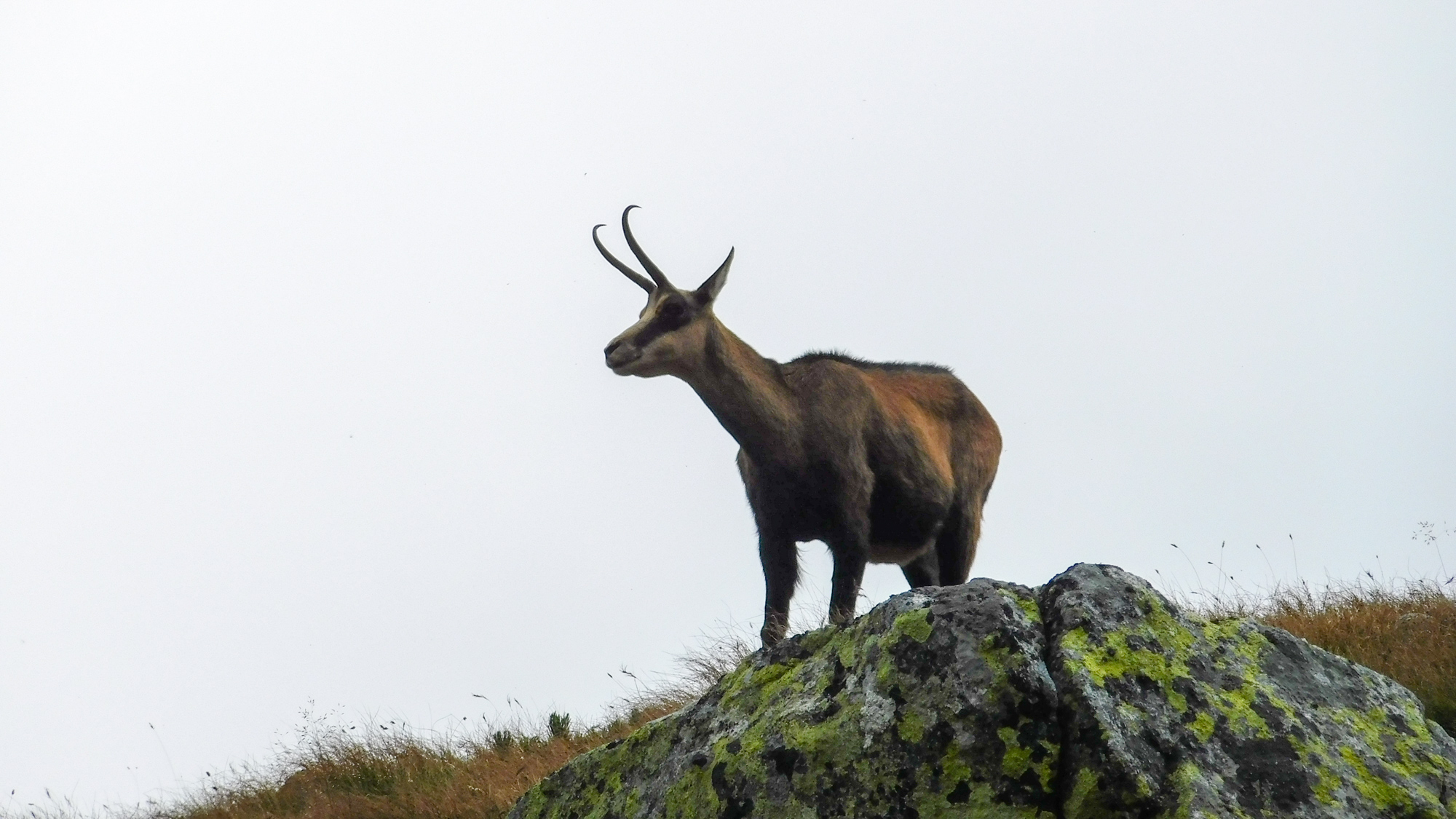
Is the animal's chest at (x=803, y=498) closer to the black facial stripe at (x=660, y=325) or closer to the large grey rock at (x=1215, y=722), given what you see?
the black facial stripe at (x=660, y=325)

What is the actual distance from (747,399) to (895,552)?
1498 millimetres

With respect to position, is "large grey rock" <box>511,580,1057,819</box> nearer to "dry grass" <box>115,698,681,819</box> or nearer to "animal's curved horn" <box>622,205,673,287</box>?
"dry grass" <box>115,698,681,819</box>

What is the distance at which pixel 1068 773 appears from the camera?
3.05 m

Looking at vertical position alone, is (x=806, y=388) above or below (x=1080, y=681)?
above

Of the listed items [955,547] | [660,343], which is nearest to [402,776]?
[660,343]

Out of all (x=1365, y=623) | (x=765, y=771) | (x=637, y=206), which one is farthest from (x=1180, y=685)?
(x=637, y=206)

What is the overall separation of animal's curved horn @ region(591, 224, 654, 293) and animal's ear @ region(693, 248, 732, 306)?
38 cm

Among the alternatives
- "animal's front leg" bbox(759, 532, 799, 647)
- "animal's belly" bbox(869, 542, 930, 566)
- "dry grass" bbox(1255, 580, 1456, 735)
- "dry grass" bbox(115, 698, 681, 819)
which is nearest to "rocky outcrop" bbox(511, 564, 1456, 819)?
"dry grass" bbox(1255, 580, 1456, 735)

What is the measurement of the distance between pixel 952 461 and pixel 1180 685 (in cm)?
572

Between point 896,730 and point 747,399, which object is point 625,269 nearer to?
point 747,399

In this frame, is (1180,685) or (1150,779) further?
(1180,685)

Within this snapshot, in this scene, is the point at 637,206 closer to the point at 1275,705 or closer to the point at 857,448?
the point at 857,448

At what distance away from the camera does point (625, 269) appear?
27.4 feet

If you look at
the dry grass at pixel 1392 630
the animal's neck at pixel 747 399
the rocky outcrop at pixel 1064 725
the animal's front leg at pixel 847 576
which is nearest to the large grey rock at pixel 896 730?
the rocky outcrop at pixel 1064 725
